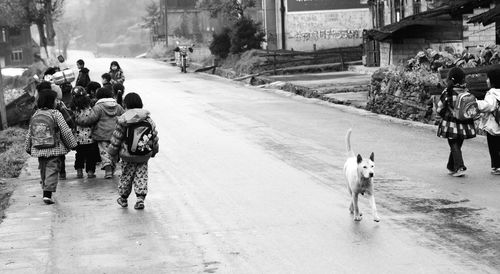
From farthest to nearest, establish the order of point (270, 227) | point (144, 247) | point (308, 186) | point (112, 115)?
point (112, 115), point (308, 186), point (270, 227), point (144, 247)

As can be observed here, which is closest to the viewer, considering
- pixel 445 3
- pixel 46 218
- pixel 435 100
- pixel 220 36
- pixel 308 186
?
pixel 46 218

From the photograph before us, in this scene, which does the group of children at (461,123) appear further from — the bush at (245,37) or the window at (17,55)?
the window at (17,55)

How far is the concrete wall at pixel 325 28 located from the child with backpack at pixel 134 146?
135 ft

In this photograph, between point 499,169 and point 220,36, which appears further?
point 220,36

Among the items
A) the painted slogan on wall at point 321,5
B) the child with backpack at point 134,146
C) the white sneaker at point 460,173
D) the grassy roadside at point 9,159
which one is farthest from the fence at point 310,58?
the child with backpack at point 134,146

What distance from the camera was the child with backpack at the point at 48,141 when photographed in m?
11.5

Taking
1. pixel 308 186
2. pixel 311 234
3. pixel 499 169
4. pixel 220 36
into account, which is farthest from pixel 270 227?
pixel 220 36

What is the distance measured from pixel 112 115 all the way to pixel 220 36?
120 feet

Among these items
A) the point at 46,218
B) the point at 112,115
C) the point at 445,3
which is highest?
the point at 445,3

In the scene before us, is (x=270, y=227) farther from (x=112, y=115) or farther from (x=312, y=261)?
(x=112, y=115)

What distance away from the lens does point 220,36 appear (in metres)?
49.2

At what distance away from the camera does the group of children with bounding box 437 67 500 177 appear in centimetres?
1204

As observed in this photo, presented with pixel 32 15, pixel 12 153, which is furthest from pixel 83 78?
pixel 32 15

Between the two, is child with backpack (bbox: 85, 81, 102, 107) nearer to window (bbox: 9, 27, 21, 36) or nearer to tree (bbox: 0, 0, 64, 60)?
tree (bbox: 0, 0, 64, 60)
